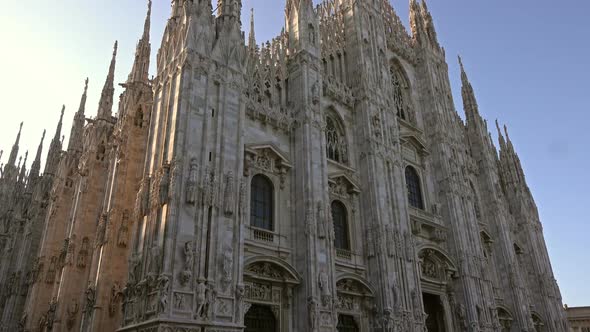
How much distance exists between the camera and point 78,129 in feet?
106

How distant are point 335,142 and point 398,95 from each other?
31.1 feet

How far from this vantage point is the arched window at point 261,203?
790 inches

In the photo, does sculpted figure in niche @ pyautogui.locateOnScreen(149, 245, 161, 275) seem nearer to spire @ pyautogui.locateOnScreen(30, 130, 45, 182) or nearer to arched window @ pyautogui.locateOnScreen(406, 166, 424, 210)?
arched window @ pyautogui.locateOnScreen(406, 166, 424, 210)

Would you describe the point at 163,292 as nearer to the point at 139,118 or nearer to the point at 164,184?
the point at 164,184

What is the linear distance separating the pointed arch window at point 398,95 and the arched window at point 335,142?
754 cm

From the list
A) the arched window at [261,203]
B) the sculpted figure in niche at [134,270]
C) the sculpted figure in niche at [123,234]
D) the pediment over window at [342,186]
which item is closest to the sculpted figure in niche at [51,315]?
the sculpted figure in niche at [123,234]

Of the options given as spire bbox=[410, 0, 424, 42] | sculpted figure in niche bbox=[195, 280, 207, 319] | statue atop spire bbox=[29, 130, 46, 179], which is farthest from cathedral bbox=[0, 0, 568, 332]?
statue atop spire bbox=[29, 130, 46, 179]

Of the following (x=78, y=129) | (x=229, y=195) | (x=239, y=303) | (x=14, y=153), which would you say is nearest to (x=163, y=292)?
(x=239, y=303)

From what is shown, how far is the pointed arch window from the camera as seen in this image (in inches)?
1287

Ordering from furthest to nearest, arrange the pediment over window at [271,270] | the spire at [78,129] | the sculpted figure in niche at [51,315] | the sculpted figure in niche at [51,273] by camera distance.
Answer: the spire at [78,129], the sculpted figure in niche at [51,273], the sculpted figure in niche at [51,315], the pediment over window at [271,270]

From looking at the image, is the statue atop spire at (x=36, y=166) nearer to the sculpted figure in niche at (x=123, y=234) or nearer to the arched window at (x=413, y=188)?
the sculpted figure in niche at (x=123, y=234)

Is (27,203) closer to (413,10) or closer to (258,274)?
(258,274)

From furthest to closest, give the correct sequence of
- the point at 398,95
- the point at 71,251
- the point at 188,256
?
the point at 398,95, the point at 71,251, the point at 188,256

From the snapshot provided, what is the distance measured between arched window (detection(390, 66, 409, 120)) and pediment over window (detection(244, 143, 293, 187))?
1331 centimetres
